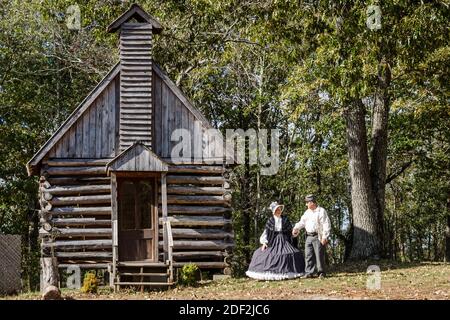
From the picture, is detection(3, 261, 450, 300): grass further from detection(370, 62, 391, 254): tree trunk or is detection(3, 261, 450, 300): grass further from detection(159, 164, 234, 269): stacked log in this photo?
detection(370, 62, 391, 254): tree trunk

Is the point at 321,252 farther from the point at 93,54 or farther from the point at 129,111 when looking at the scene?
the point at 93,54

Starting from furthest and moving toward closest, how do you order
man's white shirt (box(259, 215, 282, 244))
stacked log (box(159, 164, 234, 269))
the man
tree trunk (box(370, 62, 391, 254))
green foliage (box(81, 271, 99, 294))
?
tree trunk (box(370, 62, 391, 254)), stacked log (box(159, 164, 234, 269)), man's white shirt (box(259, 215, 282, 244)), the man, green foliage (box(81, 271, 99, 294))

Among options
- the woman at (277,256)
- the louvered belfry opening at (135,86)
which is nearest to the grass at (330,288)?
the woman at (277,256)

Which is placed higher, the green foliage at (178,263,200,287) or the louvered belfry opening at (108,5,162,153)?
the louvered belfry opening at (108,5,162,153)

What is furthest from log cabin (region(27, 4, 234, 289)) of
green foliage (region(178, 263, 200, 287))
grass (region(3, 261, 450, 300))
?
grass (region(3, 261, 450, 300))

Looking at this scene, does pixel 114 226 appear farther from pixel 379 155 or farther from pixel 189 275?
pixel 379 155

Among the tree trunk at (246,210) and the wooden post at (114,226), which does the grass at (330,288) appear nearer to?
the wooden post at (114,226)

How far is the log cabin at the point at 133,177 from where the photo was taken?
65.2ft

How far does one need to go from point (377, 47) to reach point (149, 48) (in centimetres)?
614

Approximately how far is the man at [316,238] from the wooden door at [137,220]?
436cm

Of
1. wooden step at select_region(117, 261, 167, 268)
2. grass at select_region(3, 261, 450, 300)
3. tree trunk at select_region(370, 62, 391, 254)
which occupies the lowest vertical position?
grass at select_region(3, 261, 450, 300)

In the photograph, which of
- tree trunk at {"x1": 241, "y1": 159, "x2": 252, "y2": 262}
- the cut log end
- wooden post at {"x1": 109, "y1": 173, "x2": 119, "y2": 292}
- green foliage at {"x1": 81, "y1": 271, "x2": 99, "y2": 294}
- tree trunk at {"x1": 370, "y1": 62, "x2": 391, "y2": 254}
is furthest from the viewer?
tree trunk at {"x1": 241, "y1": 159, "x2": 252, "y2": 262}

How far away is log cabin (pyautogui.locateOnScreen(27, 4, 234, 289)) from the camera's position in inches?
782

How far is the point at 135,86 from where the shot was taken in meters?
20.1
